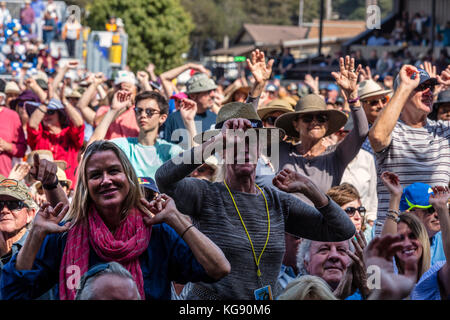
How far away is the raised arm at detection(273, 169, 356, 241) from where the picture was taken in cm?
371

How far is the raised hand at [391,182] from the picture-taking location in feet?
13.9

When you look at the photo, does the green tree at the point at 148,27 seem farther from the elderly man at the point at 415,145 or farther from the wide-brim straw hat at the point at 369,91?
the elderly man at the point at 415,145

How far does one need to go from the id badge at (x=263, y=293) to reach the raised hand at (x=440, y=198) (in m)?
0.98

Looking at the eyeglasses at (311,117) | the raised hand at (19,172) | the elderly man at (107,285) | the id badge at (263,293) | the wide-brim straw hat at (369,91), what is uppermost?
the wide-brim straw hat at (369,91)

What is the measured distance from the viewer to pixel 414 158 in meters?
5.16

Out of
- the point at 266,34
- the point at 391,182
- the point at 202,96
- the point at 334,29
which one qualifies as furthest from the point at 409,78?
the point at 266,34

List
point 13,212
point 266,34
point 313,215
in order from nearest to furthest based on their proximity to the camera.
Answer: point 313,215
point 13,212
point 266,34

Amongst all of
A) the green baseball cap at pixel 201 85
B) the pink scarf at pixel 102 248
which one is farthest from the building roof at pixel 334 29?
the pink scarf at pixel 102 248

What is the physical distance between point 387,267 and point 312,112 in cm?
269

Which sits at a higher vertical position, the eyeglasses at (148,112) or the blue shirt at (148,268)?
the eyeglasses at (148,112)

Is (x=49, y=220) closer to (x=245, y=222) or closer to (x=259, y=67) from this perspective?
(x=245, y=222)

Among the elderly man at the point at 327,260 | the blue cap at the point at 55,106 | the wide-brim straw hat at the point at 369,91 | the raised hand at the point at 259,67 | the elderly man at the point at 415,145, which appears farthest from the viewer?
the blue cap at the point at 55,106
